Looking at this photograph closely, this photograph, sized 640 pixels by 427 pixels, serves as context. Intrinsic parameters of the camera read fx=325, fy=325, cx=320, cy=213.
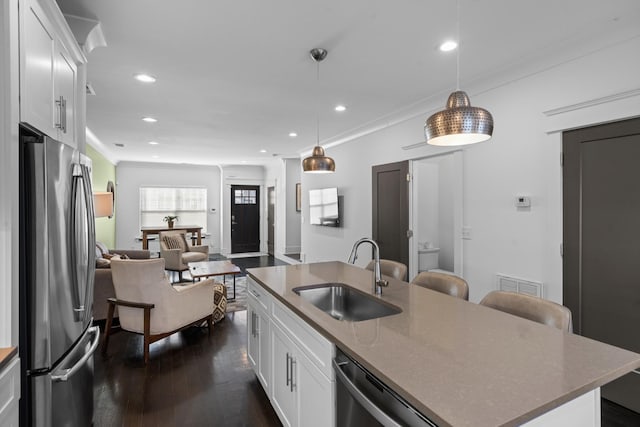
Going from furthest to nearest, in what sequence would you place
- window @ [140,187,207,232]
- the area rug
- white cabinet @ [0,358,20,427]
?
window @ [140,187,207,232]
the area rug
white cabinet @ [0,358,20,427]

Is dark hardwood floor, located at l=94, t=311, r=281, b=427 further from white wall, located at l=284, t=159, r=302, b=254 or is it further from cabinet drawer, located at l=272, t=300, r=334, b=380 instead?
white wall, located at l=284, t=159, r=302, b=254

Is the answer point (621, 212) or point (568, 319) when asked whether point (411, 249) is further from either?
point (568, 319)

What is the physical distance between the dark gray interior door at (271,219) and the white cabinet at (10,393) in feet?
26.3

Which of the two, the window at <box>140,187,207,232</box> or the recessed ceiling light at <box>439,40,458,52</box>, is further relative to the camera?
the window at <box>140,187,207,232</box>

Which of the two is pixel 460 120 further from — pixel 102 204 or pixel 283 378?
pixel 102 204

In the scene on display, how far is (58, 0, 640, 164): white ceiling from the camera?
6.72ft

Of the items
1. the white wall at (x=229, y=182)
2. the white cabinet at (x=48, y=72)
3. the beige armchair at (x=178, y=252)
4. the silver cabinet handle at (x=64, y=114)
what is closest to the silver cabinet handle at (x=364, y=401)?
the white cabinet at (x=48, y=72)

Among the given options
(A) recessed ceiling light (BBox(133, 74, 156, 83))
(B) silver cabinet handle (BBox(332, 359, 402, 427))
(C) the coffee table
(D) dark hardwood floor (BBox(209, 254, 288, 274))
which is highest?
(A) recessed ceiling light (BBox(133, 74, 156, 83))

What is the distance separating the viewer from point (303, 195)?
23.4 feet

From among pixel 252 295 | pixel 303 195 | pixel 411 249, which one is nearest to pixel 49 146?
pixel 252 295

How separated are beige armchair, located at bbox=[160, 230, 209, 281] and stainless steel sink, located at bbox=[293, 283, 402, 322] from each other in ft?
15.2

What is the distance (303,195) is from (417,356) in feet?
19.9

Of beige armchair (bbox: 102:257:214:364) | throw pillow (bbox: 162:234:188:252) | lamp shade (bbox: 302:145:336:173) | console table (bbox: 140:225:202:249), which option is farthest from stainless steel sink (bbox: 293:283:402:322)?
console table (bbox: 140:225:202:249)

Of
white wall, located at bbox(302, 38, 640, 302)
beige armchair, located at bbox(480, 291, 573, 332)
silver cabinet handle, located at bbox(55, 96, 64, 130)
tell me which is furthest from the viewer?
white wall, located at bbox(302, 38, 640, 302)
